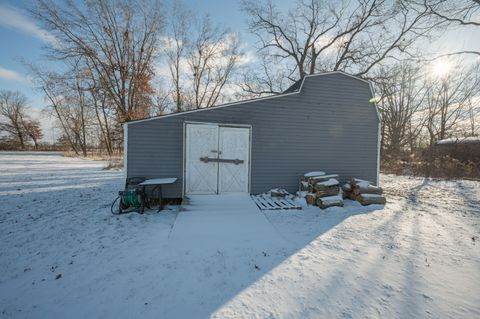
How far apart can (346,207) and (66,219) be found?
22.6 feet

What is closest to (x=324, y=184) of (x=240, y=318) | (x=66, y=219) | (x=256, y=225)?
(x=256, y=225)

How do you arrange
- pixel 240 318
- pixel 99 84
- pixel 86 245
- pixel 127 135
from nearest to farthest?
pixel 240 318
pixel 86 245
pixel 127 135
pixel 99 84

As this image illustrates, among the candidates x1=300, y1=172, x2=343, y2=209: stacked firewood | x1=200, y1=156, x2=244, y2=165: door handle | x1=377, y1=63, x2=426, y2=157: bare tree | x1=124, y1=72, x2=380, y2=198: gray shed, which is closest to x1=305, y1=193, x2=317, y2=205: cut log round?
x1=300, y1=172, x2=343, y2=209: stacked firewood

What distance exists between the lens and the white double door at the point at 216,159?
20.1ft

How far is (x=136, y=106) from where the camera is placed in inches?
628

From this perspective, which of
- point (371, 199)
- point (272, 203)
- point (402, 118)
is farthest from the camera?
point (402, 118)

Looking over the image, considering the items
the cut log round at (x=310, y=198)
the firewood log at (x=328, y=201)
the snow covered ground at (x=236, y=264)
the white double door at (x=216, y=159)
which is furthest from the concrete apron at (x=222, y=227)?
the firewood log at (x=328, y=201)

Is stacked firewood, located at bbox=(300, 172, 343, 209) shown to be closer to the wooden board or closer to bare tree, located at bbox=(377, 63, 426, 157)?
the wooden board

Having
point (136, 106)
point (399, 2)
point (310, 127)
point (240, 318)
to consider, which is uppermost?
point (399, 2)

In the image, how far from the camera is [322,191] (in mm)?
5770

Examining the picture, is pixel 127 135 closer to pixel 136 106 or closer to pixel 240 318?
pixel 240 318

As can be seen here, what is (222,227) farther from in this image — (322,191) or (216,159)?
(322,191)

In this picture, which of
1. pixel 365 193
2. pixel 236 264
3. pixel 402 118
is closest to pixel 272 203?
pixel 365 193

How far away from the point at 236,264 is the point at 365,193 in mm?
4959
